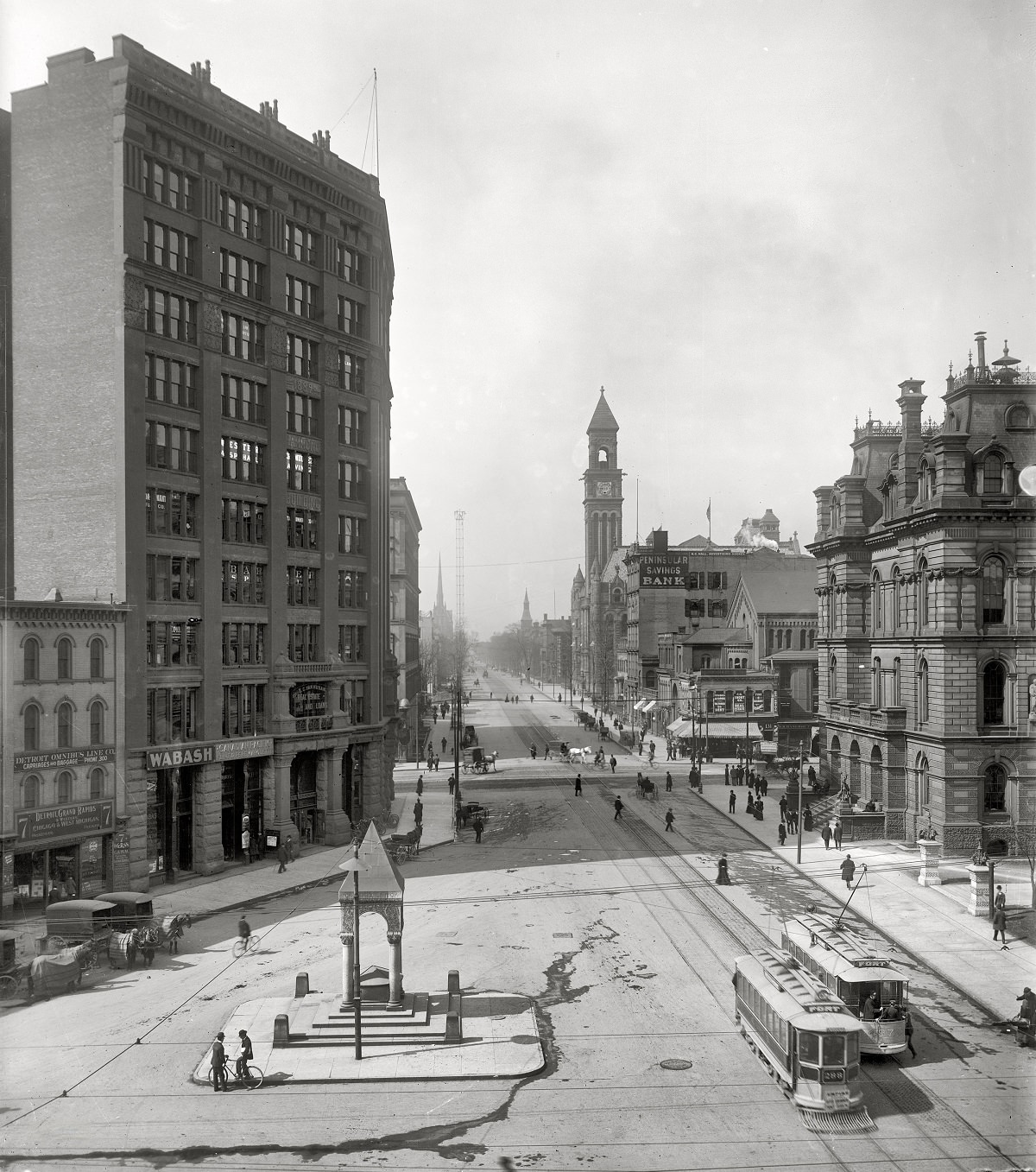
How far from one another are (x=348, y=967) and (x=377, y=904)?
162 centimetres

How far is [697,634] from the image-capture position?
95938 mm

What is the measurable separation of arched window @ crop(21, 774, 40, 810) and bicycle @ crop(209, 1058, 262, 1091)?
16.1 metres

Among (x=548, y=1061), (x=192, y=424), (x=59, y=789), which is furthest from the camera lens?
(x=192, y=424)

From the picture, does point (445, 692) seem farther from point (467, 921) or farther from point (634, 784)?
point (467, 921)

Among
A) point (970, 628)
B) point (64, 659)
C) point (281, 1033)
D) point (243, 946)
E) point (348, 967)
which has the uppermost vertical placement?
point (970, 628)

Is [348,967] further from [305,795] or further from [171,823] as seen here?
[305,795]

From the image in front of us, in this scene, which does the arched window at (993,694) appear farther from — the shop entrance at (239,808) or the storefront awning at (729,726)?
the storefront awning at (729,726)

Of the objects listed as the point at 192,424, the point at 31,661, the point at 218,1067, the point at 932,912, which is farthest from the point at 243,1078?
the point at 192,424

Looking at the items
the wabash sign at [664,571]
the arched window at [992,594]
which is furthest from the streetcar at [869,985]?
the wabash sign at [664,571]

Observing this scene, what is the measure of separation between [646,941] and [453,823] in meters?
22.7

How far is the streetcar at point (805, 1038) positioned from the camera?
19984mm

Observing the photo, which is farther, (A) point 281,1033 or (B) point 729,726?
(B) point 729,726

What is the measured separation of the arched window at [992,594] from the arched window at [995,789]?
644 centimetres

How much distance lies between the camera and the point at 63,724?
36500 millimetres
